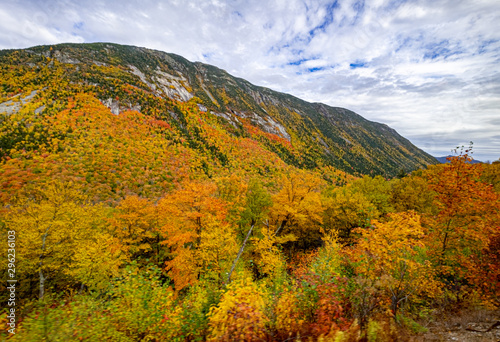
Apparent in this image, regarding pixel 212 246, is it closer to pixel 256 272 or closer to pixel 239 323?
pixel 256 272

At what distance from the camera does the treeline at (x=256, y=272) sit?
18.2 feet

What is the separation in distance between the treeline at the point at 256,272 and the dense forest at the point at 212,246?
0.28 feet

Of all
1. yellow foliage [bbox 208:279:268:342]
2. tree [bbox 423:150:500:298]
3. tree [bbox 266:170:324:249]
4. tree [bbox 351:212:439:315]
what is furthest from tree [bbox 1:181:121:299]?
tree [bbox 423:150:500:298]

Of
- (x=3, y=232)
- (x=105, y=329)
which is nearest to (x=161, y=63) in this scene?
(x=3, y=232)

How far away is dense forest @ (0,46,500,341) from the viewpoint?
5.99 m

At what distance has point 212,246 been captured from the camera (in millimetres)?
14656

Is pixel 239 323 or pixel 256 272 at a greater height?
pixel 239 323

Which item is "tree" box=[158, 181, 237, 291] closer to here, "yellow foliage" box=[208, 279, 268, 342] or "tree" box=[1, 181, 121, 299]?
"tree" box=[1, 181, 121, 299]

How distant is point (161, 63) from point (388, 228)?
236 metres

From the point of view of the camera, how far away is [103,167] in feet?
161

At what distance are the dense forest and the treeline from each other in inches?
3.4

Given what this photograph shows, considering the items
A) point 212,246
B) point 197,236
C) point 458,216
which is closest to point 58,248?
point 197,236

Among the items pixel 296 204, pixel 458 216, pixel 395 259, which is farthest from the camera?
pixel 296 204

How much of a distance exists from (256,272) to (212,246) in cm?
961
